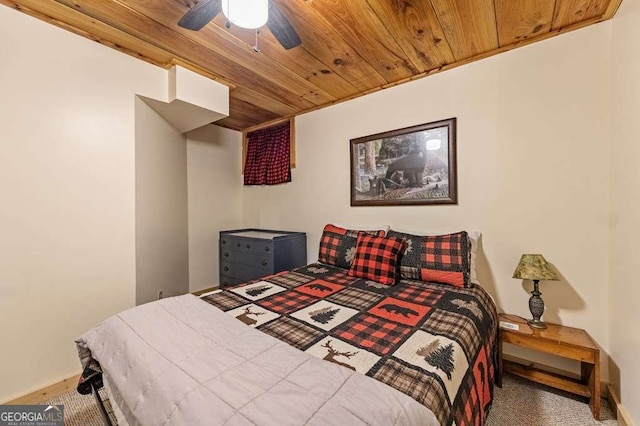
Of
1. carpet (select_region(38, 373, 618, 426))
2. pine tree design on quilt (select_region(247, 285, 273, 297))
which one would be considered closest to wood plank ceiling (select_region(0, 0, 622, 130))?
pine tree design on quilt (select_region(247, 285, 273, 297))

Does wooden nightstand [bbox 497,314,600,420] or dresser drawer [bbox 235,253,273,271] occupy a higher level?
dresser drawer [bbox 235,253,273,271]

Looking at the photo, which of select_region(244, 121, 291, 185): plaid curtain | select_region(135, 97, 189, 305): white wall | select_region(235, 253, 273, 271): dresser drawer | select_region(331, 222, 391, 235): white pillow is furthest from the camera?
select_region(244, 121, 291, 185): plaid curtain

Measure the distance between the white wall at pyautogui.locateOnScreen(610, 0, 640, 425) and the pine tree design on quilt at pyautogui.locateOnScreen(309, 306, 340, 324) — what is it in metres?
1.51

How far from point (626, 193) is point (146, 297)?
11.3ft

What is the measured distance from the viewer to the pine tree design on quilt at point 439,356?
3.27 ft

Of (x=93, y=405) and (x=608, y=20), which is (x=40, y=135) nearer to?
(x=93, y=405)

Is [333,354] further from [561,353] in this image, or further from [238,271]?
[238,271]

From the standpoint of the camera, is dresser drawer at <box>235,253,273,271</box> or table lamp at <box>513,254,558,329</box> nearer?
table lamp at <box>513,254,558,329</box>

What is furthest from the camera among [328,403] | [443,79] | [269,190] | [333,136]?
[269,190]

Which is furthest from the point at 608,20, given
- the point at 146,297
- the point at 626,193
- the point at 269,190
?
the point at 146,297

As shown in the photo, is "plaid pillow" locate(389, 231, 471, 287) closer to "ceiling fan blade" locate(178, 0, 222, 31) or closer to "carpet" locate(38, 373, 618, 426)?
"carpet" locate(38, 373, 618, 426)

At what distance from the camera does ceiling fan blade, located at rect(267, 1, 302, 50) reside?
4.34 ft

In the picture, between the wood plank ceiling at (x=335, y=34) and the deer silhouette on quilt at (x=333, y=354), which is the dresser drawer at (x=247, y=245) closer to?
the wood plank ceiling at (x=335, y=34)

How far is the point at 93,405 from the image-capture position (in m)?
1.64
